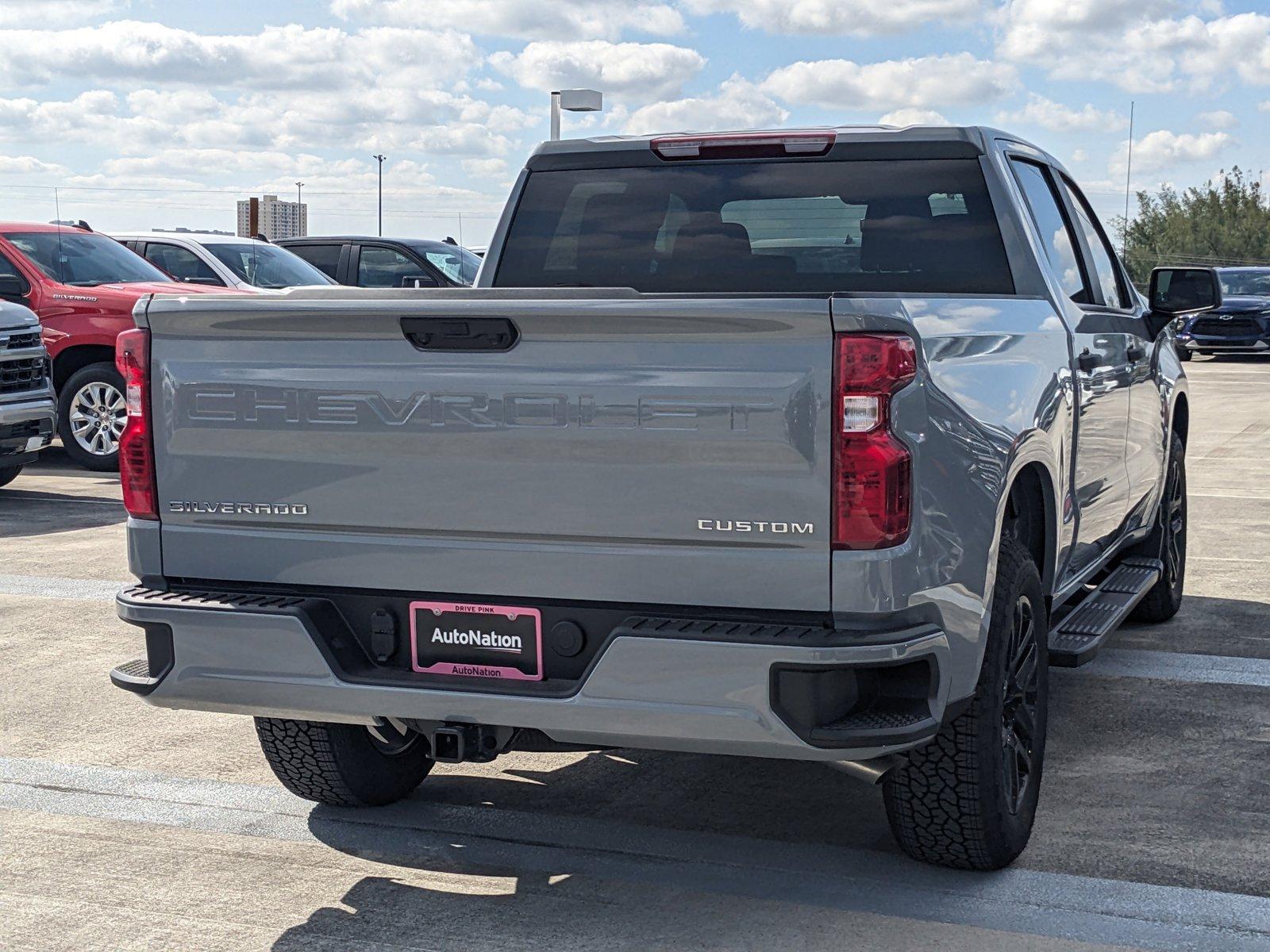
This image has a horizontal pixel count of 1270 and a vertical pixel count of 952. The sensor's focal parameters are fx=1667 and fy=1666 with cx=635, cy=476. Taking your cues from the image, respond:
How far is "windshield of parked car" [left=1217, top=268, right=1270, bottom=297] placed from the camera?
29094 millimetres

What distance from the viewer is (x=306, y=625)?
158 inches

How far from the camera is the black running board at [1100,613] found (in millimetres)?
5102

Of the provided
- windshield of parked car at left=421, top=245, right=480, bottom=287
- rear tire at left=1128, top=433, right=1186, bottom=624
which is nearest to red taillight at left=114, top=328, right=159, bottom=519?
rear tire at left=1128, top=433, right=1186, bottom=624

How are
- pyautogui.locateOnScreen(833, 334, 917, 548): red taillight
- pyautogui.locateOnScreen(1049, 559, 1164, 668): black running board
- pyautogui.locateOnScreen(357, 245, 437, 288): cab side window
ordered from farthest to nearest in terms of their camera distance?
pyautogui.locateOnScreen(357, 245, 437, 288): cab side window → pyautogui.locateOnScreen(1049, 559, 1164, 668): black running board → pyautogui.locateOnScreen(833, 334, 917, 548): red taillight

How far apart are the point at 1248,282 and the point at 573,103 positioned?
40.4 ft

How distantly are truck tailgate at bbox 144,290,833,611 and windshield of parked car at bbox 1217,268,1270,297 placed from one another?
27.2 m

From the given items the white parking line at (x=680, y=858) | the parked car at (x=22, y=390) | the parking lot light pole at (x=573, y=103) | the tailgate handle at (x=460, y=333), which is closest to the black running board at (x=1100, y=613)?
the white parking line at (x=680, y=858)

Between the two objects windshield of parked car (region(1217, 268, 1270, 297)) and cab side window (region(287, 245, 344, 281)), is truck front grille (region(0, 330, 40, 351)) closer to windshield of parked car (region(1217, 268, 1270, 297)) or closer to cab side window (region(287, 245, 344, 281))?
cab side window (region(287, 245, 344, 281))

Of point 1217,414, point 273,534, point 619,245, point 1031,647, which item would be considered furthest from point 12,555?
point 1217,414

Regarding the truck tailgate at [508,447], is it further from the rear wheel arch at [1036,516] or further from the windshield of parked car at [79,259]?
the windshield of parked car at [79,259]

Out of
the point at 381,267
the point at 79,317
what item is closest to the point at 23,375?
the point at 79,317

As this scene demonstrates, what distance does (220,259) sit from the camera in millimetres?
15664

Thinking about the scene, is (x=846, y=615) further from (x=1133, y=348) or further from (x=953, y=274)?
(x=1133, y=348)

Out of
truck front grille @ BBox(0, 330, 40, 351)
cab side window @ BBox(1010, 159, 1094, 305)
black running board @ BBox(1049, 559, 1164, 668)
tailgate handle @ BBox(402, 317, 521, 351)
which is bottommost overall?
black running board @ BBox(1049, 559, 1164, 668)
